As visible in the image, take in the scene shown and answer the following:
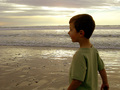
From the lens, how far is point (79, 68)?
1481mm

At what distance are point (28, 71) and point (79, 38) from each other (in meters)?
4.48

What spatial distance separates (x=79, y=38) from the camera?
161 centimetres

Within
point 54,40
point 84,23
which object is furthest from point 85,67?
point 54,40

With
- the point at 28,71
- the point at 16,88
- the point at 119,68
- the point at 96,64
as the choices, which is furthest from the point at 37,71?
the point at 96,64

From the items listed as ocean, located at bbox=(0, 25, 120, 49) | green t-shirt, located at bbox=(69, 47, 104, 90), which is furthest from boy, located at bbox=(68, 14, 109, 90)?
ocean, located at bbox=(0, 25, 120, 49)

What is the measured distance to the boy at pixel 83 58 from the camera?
4.89ft

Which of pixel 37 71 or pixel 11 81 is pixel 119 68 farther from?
pixel 11 81

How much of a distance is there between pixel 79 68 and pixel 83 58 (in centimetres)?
10

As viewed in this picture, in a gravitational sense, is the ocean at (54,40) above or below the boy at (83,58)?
below

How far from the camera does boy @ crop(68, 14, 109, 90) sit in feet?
4.89

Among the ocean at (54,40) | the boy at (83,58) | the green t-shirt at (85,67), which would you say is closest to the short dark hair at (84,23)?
the boy at (83,58)

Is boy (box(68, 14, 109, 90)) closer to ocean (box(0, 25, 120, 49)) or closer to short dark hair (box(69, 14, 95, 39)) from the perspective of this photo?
short dark hair (box(69, 14, 95, 39))

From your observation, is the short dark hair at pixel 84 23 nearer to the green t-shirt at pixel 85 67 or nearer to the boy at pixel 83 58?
the boy at pixel 83 58

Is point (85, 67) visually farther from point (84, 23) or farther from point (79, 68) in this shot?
point (84, 23)
